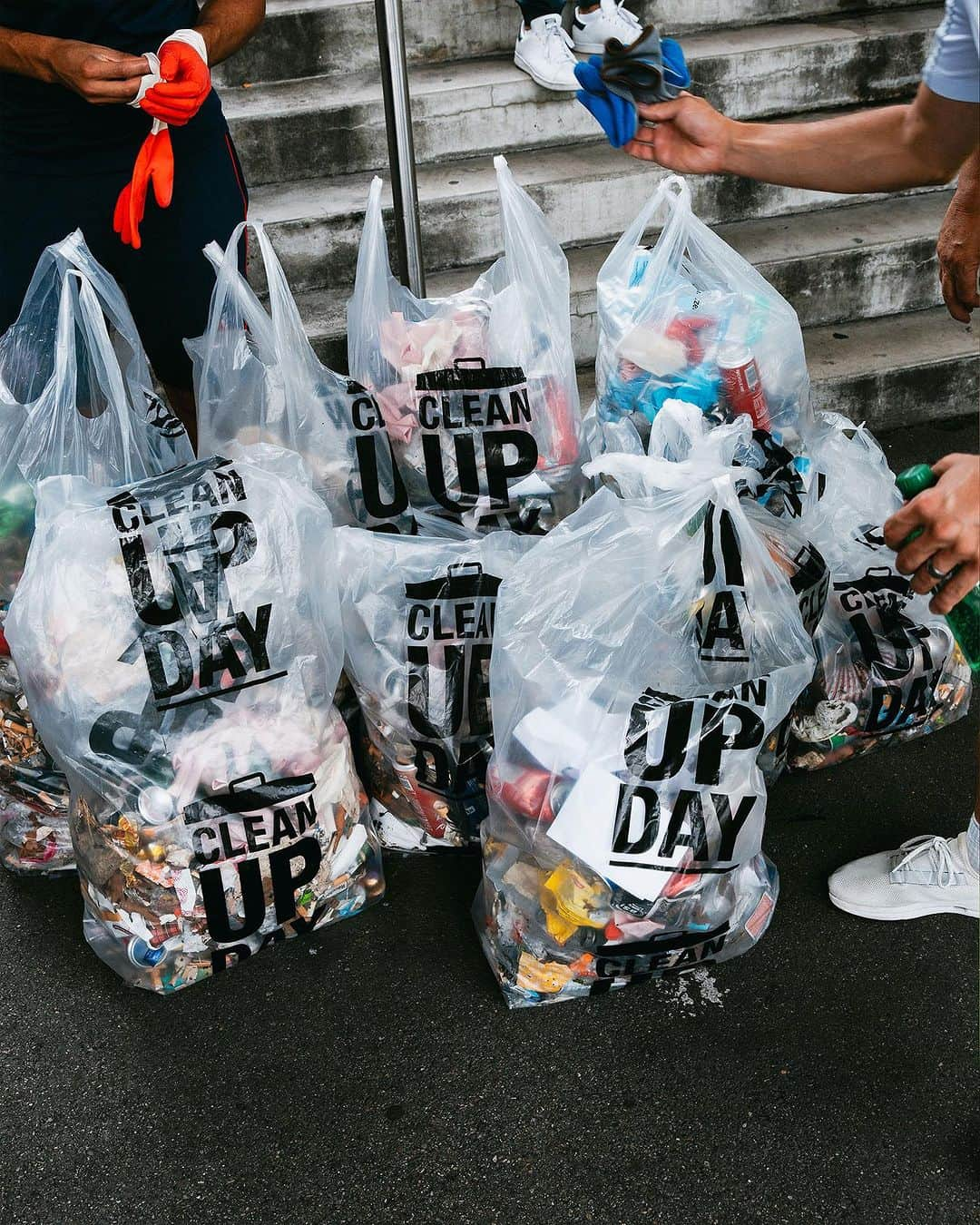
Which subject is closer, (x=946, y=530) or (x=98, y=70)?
(x=946, y=530)

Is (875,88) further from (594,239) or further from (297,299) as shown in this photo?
(297,299)

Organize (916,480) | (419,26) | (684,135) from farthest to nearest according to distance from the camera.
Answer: (419,26) → (684,135) → (916,480)

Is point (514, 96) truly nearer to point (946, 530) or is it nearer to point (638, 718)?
point (638, 718)

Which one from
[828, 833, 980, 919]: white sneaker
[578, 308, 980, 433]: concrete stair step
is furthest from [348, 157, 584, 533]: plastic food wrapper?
[578, 308, 980, 433]: concrete stair step

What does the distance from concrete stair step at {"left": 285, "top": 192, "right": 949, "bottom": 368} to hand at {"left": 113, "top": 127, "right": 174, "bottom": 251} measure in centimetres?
114

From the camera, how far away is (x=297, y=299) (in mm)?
2953

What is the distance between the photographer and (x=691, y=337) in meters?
1.93

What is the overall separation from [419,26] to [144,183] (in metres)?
2.02

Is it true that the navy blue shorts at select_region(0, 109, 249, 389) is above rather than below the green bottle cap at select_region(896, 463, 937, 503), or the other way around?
above

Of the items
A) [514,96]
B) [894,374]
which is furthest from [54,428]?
[894,374]

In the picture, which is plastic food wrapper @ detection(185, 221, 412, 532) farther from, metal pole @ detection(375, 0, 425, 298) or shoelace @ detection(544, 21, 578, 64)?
shoelace @ detection(544, 21, 578, 64)

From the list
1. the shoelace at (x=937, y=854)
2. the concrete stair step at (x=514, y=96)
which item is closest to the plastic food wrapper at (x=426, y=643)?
the shoelace at (x=937, y=854)

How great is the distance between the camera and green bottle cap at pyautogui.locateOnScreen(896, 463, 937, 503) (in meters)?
1.23

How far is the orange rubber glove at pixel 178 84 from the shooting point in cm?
168
